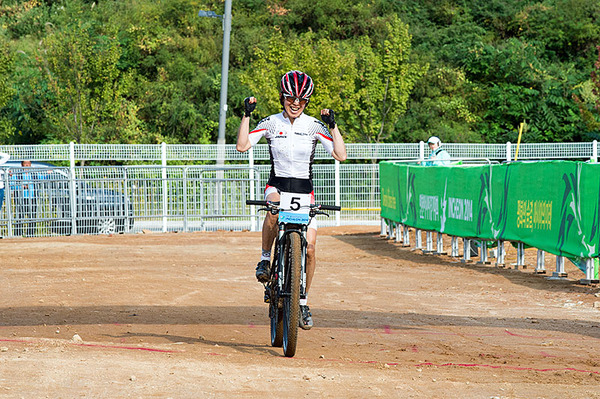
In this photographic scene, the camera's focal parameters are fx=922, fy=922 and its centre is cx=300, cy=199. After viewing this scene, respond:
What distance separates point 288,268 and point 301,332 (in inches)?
58.2

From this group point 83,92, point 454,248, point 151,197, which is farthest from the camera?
point 83,92

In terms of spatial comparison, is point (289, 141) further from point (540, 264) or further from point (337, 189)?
point (337, 189)

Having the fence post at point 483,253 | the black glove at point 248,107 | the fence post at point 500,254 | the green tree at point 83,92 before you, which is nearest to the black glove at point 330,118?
the black glove at point 248,107

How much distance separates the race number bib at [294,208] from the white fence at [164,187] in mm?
15090

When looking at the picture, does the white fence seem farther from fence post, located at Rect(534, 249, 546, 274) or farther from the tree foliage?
fence post, located at Rect(534, 249, 546, 274)

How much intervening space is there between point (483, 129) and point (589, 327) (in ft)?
115

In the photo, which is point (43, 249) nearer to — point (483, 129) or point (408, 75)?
point (408, 75)

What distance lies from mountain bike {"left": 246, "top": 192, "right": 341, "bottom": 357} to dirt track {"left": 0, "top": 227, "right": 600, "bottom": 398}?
0.25 meters

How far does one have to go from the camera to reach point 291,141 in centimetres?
766

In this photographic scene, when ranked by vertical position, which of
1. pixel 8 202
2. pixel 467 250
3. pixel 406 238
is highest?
pixel 8 202

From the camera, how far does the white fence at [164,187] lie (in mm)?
22766

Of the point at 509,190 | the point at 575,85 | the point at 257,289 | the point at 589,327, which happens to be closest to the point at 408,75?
the point at 575,85

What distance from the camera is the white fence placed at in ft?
74.7

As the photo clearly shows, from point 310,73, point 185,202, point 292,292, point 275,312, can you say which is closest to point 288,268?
point 292,292
